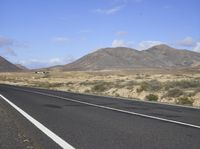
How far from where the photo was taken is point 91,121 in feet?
42.4

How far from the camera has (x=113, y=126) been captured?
11.6 m

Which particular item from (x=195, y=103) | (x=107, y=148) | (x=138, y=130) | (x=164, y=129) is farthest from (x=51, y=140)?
(x=195, y=103)

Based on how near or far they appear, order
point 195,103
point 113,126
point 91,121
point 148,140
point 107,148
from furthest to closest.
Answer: point 195,103
point 91,121
point 113,126
point 148,140
point 107,148

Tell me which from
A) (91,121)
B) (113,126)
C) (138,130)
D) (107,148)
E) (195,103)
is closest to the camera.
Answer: (107,148)

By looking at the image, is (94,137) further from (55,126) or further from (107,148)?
(55,126)

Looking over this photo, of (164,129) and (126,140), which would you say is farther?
(164,129)

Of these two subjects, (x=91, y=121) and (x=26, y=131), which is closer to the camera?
(x=26, y=131)

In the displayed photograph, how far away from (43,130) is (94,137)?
1.87m

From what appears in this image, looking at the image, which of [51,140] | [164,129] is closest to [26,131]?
[51,140]

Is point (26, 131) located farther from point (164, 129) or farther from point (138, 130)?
point (164, 129)

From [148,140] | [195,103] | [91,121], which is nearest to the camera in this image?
[148,140]

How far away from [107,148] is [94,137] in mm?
1470

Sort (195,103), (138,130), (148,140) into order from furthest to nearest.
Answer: (195,103)
(138,130)
(148,140)

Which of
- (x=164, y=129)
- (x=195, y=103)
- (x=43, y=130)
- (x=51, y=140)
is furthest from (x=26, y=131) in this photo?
(x=195, y=103)
